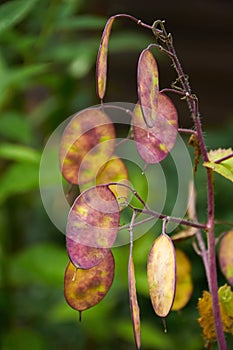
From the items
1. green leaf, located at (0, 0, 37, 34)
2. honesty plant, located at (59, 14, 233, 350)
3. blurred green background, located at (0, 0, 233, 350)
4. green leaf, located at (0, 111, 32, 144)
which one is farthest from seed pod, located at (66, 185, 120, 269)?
green leaf, located at (0, 111, 32, 144)

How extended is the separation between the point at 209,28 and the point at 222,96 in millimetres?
217

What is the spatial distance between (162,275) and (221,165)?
0.28 ft

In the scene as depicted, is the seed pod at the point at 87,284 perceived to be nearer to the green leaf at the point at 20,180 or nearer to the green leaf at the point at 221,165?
the green leaf at the point at 221,165

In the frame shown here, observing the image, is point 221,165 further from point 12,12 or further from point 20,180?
point 20,180

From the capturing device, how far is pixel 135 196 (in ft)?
1.37

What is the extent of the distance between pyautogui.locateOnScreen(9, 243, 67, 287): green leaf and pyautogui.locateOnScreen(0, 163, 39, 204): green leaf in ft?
0.39

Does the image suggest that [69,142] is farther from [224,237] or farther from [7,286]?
[7,286]

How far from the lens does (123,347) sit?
4.06 ft

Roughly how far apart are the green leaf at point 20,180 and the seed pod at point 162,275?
0.52 meters

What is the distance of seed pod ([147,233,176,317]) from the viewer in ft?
1.18

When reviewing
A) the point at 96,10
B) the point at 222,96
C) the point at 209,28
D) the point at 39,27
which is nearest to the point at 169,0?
the point at 209,28

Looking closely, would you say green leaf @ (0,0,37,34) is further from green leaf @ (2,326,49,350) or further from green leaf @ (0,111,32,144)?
green leaf @ (2,326,49,350)

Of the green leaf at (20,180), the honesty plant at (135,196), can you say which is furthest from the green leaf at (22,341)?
the honesty plant at (135,196)

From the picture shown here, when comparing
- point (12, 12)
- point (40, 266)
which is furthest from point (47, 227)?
point (12, 12)
